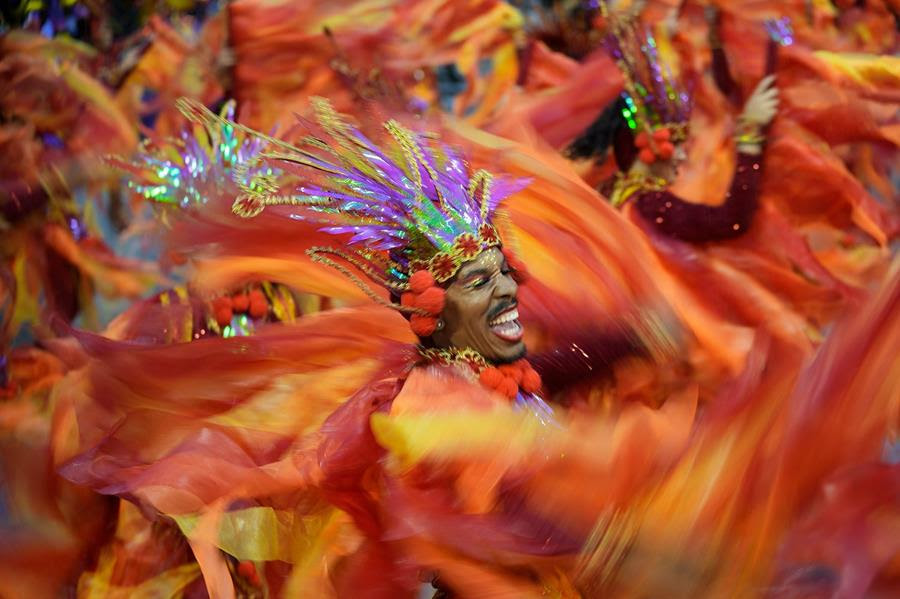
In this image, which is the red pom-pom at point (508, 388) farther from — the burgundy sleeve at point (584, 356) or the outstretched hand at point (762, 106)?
the outstretched hand at point (762, 106)

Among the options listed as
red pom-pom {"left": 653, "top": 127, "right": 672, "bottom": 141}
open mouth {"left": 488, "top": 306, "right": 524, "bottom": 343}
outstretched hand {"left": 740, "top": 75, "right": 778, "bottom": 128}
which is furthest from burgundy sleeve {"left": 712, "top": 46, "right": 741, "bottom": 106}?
open mouth {"left": 488, "top": 306, "right": 524, "bottom": 343}

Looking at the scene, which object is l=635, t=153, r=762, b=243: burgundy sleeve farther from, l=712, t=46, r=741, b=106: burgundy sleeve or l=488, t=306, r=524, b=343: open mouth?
l=488, t=306, r=524, b=343: open mouth

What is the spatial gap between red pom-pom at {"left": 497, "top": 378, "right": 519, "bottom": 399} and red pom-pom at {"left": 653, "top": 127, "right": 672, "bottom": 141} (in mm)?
1233

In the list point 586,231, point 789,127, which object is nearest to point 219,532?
point 586,231

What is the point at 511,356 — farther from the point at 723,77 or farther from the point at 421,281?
the point at 723,77

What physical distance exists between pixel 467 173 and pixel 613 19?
131cm

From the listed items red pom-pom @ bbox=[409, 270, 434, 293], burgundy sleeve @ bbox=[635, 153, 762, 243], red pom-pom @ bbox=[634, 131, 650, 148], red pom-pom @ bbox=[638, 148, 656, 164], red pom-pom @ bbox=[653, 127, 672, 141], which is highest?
red pom-pom @ bbox=[409, 270, 434, 293]

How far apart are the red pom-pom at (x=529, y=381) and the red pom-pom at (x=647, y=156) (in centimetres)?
116

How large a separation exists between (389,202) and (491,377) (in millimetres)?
293

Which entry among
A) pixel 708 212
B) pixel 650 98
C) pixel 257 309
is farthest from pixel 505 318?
pixel 650 98

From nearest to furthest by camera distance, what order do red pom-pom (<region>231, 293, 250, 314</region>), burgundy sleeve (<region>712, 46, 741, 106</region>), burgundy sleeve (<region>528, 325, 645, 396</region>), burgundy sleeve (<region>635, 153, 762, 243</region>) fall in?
burgundy sleeve (<region>528, 325, 645, 396</region>), red pom-pom (<region>231, 293, 250, 314</region>), burgundy sleeve (<region>635, 153, 762, 243</region>), burgundy sleeve (<region>712, 46, 741, 106</region>)

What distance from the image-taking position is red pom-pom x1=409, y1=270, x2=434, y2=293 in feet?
4.73

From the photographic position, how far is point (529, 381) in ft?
4.87

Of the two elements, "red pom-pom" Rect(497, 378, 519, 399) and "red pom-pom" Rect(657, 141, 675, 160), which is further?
"red pom-pom" Rect(657, 141, 675, 160)
